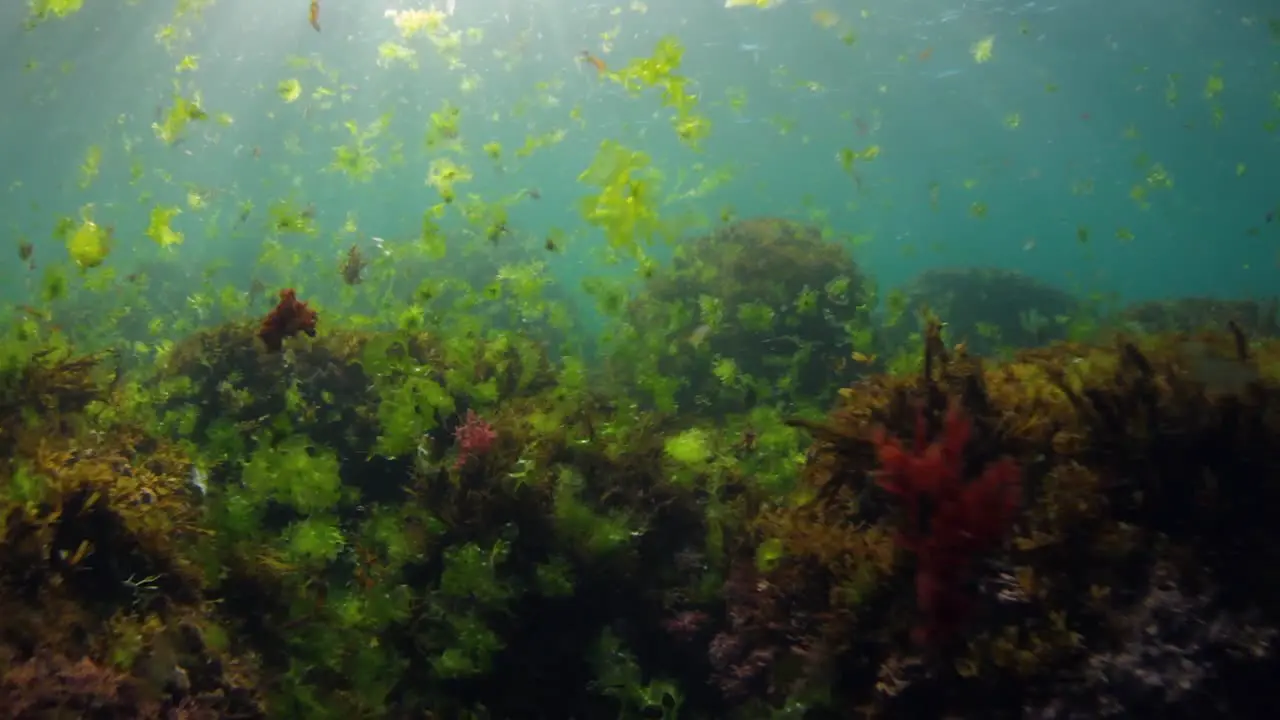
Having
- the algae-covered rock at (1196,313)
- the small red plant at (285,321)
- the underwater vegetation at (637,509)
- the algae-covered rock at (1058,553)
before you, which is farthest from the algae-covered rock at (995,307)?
the small red plant at (285,321)

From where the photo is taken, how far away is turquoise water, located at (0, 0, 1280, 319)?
28062mm

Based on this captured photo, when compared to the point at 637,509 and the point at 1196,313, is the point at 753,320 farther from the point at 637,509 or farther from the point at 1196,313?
the point at 1196,313

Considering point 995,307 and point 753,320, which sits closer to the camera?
point 753,320

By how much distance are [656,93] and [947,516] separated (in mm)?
43659

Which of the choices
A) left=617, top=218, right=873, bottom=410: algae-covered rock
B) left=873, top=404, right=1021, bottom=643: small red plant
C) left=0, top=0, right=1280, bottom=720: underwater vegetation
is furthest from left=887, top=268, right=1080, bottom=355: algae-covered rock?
left=873, top=404, right=1021, bottom=643: small red plant

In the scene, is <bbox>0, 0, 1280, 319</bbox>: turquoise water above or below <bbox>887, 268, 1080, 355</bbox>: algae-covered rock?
above

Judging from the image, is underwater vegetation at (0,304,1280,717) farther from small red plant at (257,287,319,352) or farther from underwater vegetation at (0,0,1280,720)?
small red plant at (257,287,319,352)

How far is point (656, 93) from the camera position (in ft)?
143

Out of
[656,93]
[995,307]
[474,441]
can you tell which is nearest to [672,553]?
[474,441]

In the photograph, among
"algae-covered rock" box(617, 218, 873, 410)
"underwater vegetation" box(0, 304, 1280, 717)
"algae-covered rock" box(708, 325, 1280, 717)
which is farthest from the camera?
"algae-covered rock" box(617, 218, 873, 410)

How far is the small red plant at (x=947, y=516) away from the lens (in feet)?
12.3

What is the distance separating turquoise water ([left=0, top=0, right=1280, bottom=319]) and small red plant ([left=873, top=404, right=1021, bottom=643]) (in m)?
6.24

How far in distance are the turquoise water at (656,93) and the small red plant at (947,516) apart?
6.24 meters

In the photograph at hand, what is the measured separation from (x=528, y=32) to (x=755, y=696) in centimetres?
3783
